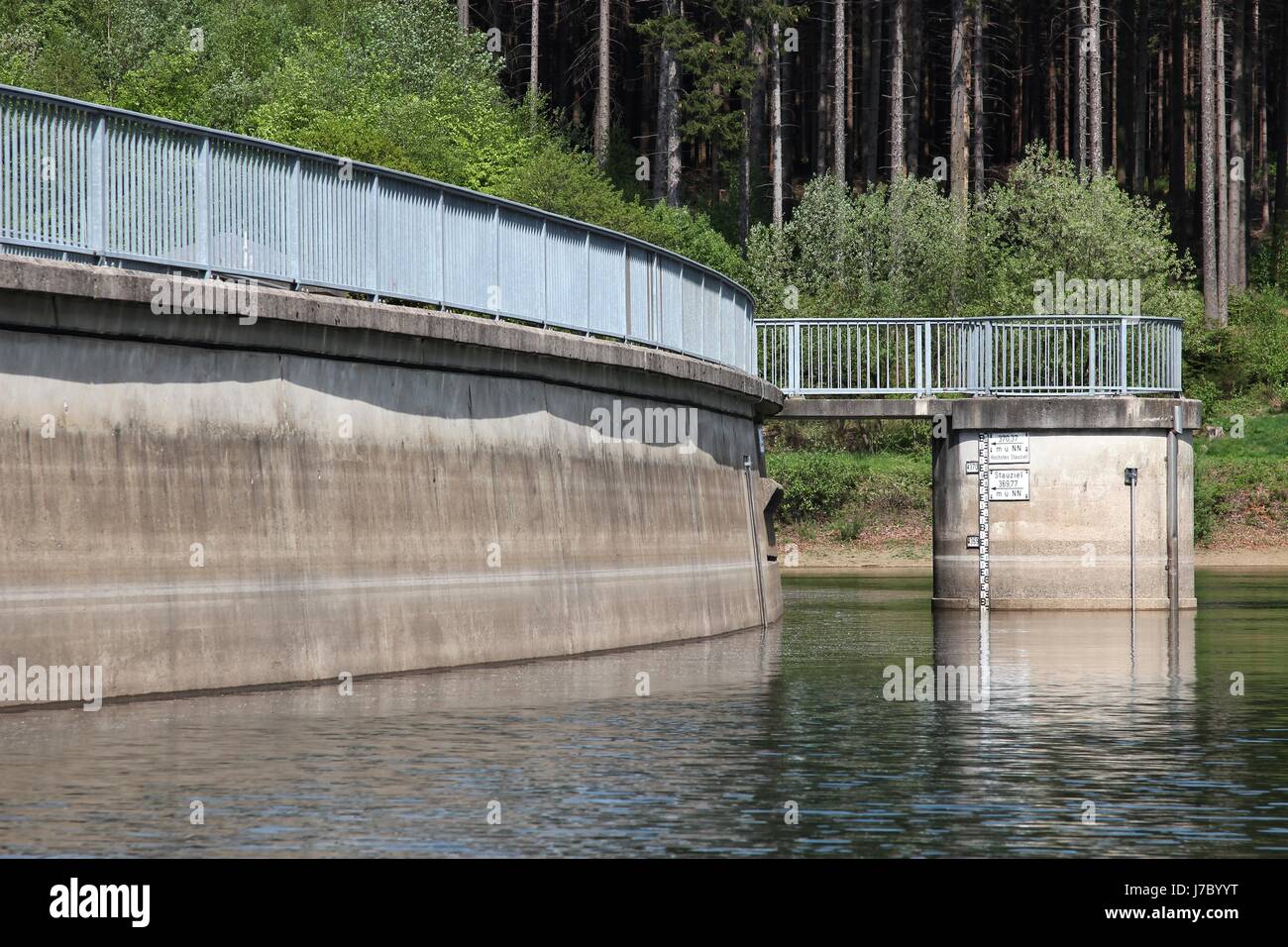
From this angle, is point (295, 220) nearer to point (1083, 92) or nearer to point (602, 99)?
point (1083, 92)

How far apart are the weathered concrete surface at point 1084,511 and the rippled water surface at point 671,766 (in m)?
10.9

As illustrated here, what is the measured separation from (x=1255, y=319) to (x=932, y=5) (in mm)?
26044

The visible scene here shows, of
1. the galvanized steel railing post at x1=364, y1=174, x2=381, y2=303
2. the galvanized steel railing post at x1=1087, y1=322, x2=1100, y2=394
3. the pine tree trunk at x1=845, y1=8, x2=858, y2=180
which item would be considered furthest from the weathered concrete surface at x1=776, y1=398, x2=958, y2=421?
the pine tree trunk at x1=845, y1=8, x2=858, y2=180

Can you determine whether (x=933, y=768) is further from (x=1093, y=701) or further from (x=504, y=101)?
(x=504, y=101)

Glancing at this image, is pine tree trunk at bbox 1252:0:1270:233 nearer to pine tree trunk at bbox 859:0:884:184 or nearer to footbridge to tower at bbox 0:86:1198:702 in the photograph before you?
pine tree trunk at bbox 859:0:884:184

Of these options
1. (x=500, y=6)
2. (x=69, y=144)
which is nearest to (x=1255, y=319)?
(x=500, y=6)

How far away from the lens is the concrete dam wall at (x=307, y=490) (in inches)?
627

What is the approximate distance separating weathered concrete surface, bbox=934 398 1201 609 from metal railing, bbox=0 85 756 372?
9.28 m

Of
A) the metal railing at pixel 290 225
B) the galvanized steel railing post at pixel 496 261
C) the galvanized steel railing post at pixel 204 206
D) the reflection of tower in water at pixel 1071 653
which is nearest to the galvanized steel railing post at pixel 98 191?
the metal railing at pixel 290 225

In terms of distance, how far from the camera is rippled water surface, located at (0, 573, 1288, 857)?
10852 mm

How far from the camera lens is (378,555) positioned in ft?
63.1

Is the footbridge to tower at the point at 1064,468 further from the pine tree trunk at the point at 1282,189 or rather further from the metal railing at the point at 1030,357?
the pine tree trunk at the point at 1282,189

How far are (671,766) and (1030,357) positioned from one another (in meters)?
22.1
